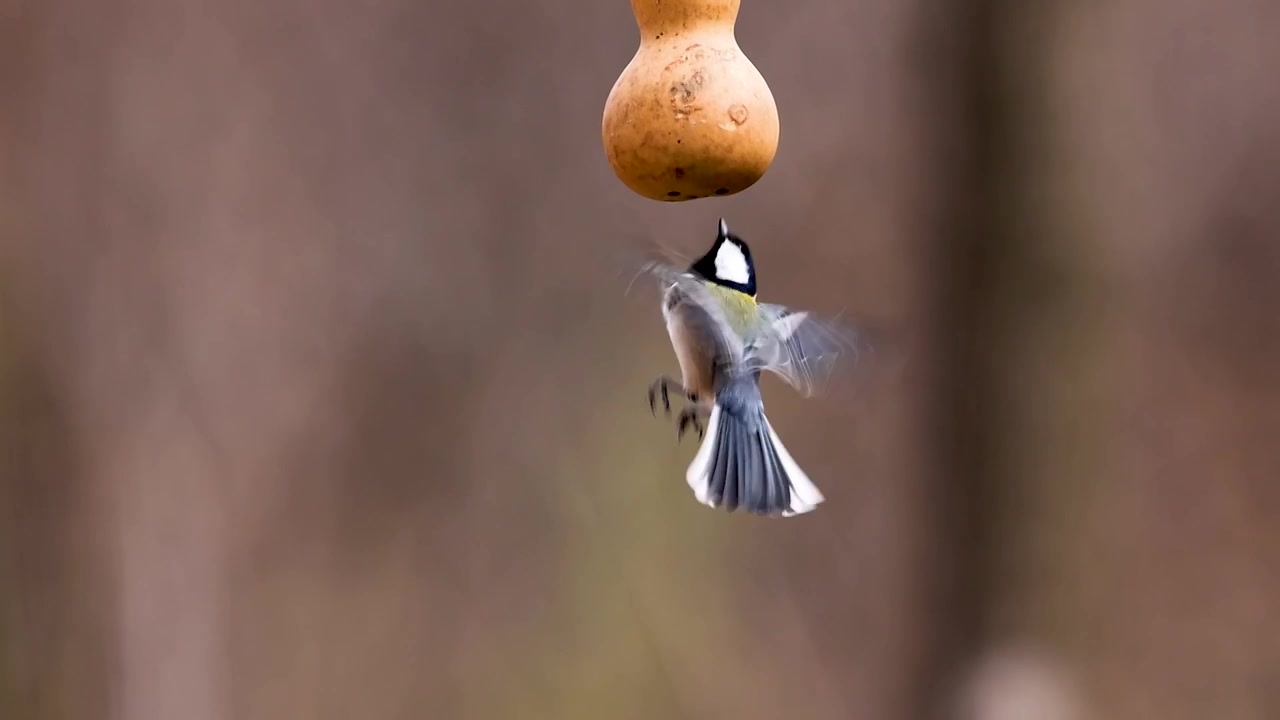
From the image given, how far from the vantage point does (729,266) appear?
153cm

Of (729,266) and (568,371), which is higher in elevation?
(729,266)

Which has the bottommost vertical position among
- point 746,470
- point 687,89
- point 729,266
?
point 746,470

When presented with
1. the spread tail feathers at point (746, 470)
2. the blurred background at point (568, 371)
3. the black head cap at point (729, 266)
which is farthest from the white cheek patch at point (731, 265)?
the blurred background at point (568, 371)

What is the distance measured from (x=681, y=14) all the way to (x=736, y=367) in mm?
465

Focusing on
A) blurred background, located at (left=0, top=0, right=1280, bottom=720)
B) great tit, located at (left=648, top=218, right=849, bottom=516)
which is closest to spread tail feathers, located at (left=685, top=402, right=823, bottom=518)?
great tit, located at (left=648, top=218, right=849, bottom=516)

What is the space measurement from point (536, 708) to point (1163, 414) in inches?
57.4

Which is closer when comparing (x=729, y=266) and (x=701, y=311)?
(x=701, y=311)

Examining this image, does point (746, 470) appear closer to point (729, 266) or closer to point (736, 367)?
point (736, 367)

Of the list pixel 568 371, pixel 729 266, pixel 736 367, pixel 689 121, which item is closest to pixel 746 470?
pixel 736 367

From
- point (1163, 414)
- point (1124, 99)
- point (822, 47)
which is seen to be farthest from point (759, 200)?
point (1163, 414)

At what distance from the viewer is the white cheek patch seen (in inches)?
59.6

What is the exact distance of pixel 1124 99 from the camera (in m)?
2.45

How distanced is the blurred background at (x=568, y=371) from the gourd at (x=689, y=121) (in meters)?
1.30

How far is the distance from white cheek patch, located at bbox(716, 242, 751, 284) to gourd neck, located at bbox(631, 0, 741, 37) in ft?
1.20
